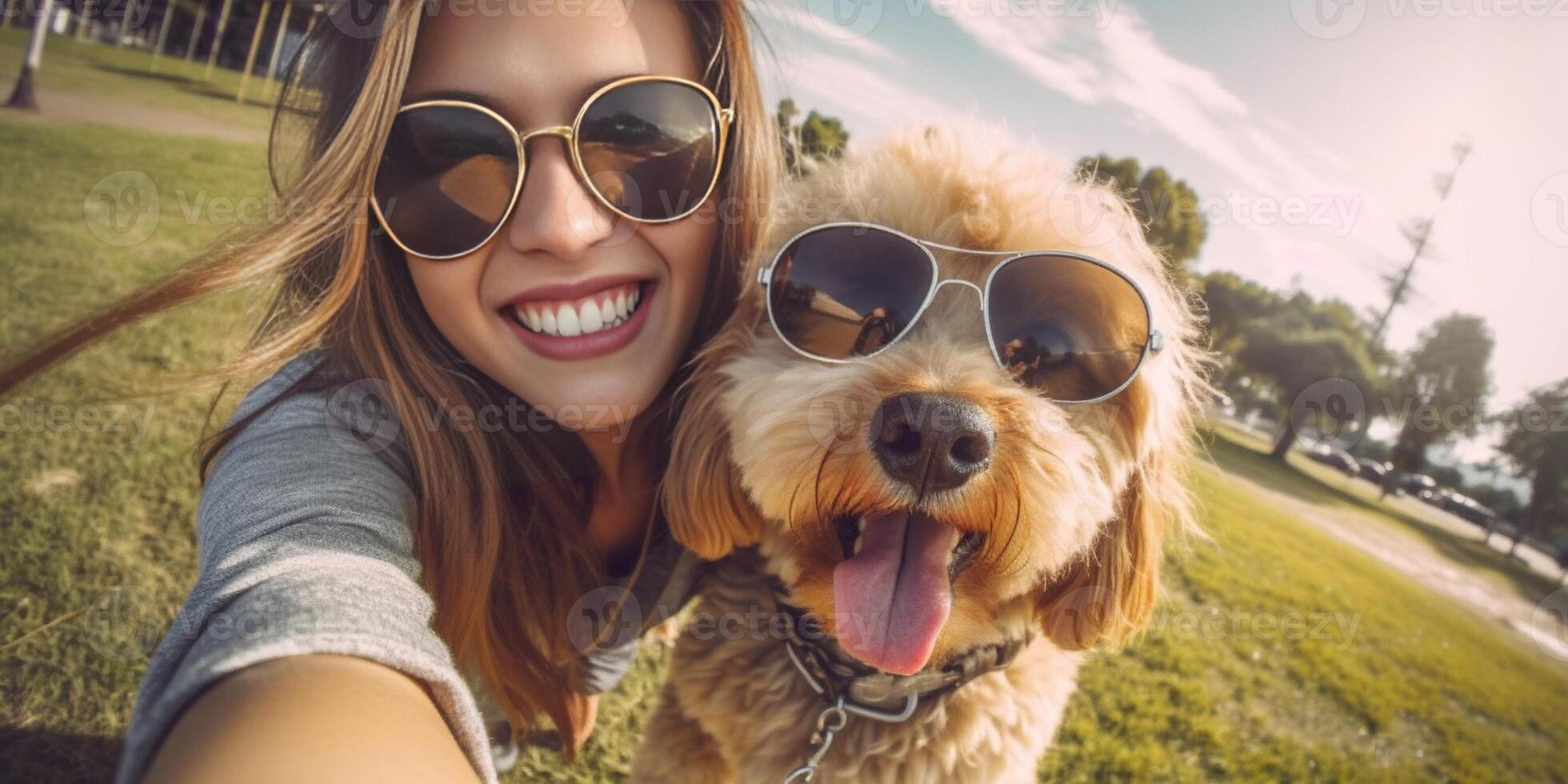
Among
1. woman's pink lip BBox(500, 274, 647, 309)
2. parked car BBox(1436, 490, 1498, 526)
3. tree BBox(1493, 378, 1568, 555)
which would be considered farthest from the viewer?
parked car BBox(1436, 490, 1498, 526)

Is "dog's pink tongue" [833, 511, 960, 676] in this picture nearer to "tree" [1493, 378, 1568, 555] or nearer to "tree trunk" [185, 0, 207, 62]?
"tree" [1493, 378, 1568, 555]

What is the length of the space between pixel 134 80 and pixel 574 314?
36255 mm

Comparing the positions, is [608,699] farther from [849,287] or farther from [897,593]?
[849,287]

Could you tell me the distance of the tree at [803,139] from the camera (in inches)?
105

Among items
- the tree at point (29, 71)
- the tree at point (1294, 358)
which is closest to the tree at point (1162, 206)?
the tree at point (1294, 358)

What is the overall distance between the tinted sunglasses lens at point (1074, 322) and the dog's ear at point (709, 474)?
79cm

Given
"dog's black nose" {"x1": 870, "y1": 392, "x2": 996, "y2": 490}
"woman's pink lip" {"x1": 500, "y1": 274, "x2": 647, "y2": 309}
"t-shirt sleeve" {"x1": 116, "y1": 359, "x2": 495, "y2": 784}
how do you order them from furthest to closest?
Answer: "woman's pink lip" {"x1": 500, "y1": 274, "x2": 647, "y2": 309} < "dog's black nose" {"x1": 870, "y1": 392, "x2": 996, "y2": 490} < "t-shirt sleeve" {"x1": 116, "y1": 359, "x2": 495, "y2": 784}

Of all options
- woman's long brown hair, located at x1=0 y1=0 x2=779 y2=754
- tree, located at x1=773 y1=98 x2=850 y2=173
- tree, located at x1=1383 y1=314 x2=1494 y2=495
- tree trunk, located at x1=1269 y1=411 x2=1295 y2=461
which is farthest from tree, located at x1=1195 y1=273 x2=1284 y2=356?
woman's long brown hair, located at x1=0 y1=0 x2=779 y2=754

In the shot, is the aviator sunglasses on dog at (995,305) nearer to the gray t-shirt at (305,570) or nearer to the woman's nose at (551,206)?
the woman's nose at (551,206)

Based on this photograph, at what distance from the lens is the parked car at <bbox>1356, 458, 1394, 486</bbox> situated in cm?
2748

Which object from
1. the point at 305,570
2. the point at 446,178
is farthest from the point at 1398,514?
the point at 305,570

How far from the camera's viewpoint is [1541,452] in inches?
624

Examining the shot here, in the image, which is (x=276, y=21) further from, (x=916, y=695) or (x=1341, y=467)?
(x=1341, y=467)

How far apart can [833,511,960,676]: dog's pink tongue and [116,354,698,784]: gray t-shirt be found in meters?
0.90
